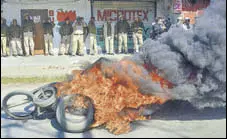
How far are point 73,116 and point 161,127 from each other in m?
1.63

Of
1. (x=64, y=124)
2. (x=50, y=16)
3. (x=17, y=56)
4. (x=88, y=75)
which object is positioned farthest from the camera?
(x=50, y=16)

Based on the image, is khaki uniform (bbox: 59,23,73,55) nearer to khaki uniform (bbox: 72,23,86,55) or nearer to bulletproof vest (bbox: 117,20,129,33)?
khaki uniform (bbox: 72,23,86,55)

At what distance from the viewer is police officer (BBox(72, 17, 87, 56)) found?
1412 centimetres

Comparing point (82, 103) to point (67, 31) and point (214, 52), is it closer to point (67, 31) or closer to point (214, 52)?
point (214, 52)

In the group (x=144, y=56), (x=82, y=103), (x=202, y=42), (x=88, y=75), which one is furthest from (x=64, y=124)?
(x=202, y=42)

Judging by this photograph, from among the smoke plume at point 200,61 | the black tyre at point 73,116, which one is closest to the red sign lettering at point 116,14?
the smoke plume at point 200,61

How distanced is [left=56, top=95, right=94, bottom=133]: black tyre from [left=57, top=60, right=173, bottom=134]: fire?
12 centimetres

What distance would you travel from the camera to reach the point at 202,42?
5891 millimetres

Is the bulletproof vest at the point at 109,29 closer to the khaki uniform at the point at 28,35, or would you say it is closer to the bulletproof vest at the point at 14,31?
the khaki uniform at the point at 28,35

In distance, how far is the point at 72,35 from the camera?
46.8ft

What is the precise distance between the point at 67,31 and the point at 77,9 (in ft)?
5.78

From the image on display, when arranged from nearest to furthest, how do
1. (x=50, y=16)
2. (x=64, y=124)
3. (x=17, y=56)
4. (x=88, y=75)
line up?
1. (x=64, y=124)
2. (x=88, y=75)
3. (x=17, y=56)
4. (x=50, y=16)

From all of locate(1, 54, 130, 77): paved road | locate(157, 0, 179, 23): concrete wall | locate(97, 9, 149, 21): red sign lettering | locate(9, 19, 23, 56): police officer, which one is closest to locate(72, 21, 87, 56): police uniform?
locate(1, 54, 130, 77): paved road

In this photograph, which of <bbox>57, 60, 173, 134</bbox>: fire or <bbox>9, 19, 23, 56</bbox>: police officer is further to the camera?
<bbox>9, 19, 23, 56</bbox>: police officer
